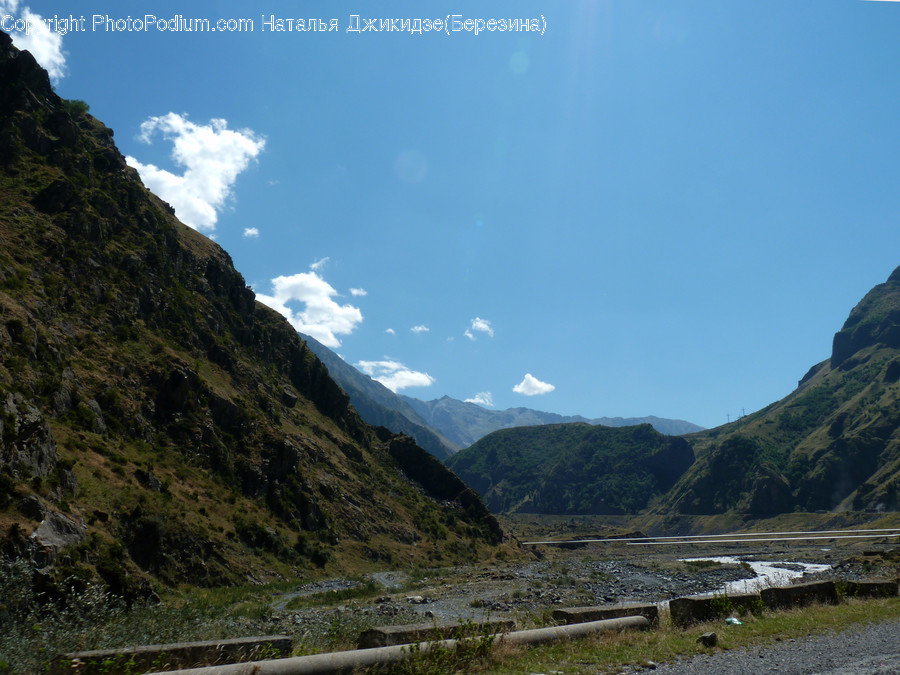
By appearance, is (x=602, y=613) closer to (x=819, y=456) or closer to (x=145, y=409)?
(x=145, y=409)

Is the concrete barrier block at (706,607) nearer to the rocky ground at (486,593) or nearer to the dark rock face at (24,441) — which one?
→ the rocky ground at (486,593)

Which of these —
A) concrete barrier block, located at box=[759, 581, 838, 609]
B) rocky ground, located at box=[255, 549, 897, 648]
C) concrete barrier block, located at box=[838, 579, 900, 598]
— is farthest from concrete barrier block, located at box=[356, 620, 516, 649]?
concrete barrier block, located at box=[838, 579, 900, 598]

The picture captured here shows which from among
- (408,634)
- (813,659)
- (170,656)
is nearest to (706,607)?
(813,659)

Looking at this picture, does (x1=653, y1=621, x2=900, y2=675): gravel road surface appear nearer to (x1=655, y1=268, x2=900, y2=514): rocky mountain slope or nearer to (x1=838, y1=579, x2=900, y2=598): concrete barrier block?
(x1=838, y1=579, x2=900, y2=598): concrete barrier block

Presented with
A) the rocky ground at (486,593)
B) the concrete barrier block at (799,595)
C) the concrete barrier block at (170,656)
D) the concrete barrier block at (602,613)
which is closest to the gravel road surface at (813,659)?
the concrete barrier block at (602,613)

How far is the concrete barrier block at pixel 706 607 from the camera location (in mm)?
12125

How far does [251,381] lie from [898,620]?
217 ft

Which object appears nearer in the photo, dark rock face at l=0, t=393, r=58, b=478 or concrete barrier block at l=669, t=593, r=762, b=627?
concrete barrier block at l=669, t=593, r=762, b=627

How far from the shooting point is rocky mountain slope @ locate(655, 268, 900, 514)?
443ft

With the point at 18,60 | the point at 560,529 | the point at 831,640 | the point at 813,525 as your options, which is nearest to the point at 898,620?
the point at 831,640

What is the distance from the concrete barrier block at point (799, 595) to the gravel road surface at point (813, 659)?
12.0 ft

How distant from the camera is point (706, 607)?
493 inches

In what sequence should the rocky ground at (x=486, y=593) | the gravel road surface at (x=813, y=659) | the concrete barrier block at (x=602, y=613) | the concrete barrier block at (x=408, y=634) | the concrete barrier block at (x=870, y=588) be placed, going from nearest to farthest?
the gravel road surface at (x=813, y=659) < the concrete barrier block at (x=408, y=634) < the concrete barrier block at (x=602, y=613) < the concrete barrier block at (x=870, y=588) < the rocky ground at (x=486, y=593)

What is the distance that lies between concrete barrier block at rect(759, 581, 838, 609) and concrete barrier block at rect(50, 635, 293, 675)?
492 inches
